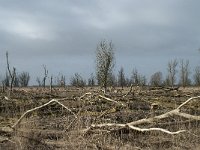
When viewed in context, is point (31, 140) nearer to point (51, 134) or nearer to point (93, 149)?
point (51, 134)

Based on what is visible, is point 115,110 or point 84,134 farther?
point 115,110

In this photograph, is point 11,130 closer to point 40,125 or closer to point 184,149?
point 40,125

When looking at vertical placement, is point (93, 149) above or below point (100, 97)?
below

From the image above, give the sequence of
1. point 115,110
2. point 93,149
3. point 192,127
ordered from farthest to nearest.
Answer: point 115,110 → point 192,127 → point 93,149

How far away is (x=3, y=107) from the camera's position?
1538 centimetres

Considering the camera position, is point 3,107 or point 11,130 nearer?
point 11,130

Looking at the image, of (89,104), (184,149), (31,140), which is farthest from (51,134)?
(89,104)

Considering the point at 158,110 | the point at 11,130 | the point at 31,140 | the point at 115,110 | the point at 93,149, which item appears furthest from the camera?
the point at 158,110

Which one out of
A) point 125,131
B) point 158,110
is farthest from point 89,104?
point 125,131

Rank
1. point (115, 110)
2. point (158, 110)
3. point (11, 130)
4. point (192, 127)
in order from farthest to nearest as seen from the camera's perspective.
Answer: point (158, 110)
point (115, 110)
point (192, 127)
point (11, 130)

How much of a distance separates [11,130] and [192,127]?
4875mm

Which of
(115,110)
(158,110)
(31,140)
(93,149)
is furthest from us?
(158,110)

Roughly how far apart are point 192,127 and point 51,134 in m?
3.88

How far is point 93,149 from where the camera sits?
9141 millimetres
